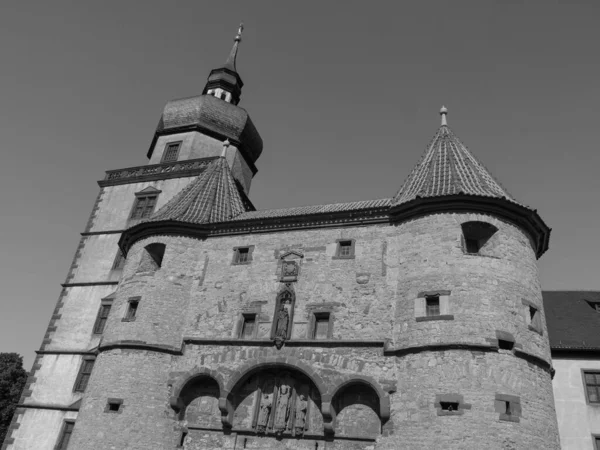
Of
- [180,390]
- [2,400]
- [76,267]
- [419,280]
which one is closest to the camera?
[419,280]

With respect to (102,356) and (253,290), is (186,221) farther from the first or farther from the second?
(102,356)

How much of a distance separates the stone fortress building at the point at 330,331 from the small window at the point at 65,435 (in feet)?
0.61

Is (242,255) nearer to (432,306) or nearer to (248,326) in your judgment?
(248,326)

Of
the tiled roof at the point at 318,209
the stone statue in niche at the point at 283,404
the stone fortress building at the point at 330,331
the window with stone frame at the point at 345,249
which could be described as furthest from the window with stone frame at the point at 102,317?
the window with stone frame at the point at 345,249

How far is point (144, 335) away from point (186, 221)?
4.24 metres

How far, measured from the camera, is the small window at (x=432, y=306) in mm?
14398

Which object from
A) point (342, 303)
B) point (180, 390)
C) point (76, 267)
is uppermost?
point (76, 267)

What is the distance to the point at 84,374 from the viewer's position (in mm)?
20766

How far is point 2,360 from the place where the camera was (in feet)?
142

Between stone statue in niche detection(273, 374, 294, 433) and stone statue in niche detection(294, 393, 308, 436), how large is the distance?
0.27 meters

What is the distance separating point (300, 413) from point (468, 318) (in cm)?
531

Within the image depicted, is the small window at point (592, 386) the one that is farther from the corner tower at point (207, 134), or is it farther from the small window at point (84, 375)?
the small window at point (84, 375)

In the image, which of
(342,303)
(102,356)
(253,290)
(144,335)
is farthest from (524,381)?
(102,356)

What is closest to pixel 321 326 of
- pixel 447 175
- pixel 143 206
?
pixel 447 175
